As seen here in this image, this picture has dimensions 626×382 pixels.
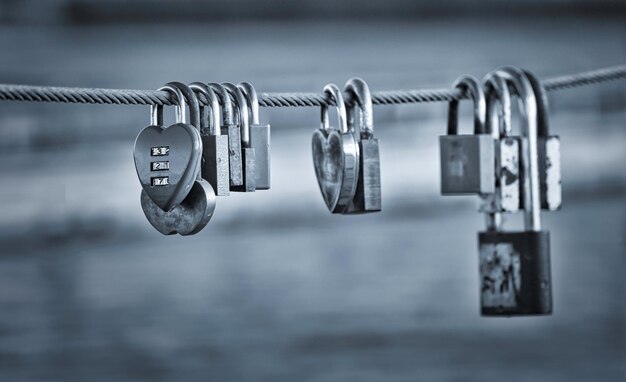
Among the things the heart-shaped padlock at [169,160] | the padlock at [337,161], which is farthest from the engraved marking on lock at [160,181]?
the padlock at [337,161]

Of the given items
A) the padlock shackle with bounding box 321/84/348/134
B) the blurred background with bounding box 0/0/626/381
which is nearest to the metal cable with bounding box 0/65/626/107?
the padlock shackle with bounding box 321/84/348/134

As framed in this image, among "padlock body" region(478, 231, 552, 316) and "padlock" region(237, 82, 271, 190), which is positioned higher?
"padlock" region(237, 82, 271, 190)

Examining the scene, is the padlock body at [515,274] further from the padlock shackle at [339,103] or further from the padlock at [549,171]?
the padlock shackle at [339,103]

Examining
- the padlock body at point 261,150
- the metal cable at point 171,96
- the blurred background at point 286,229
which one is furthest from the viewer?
the blurred background at point 286,229

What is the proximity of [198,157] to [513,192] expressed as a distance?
0.77 feet

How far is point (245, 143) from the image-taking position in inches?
29.2

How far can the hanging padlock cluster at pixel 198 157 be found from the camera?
667 mm

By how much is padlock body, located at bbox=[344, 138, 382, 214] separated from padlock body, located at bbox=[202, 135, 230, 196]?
4.6 inches

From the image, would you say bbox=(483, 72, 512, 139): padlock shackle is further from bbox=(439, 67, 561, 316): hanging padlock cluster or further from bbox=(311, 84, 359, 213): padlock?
bbox=(311, 84, 359, 213): padlock

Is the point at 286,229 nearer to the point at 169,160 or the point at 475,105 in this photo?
the point at 475,105

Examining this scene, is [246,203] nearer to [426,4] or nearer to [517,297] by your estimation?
[426,4]

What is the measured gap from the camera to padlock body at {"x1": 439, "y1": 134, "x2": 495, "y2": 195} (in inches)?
28.4

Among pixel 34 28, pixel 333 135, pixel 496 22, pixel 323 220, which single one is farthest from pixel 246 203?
pixel 333 135

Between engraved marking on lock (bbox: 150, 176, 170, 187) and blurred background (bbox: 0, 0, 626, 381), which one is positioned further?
blurred background (bbox: 0, 0, 626, 381)
